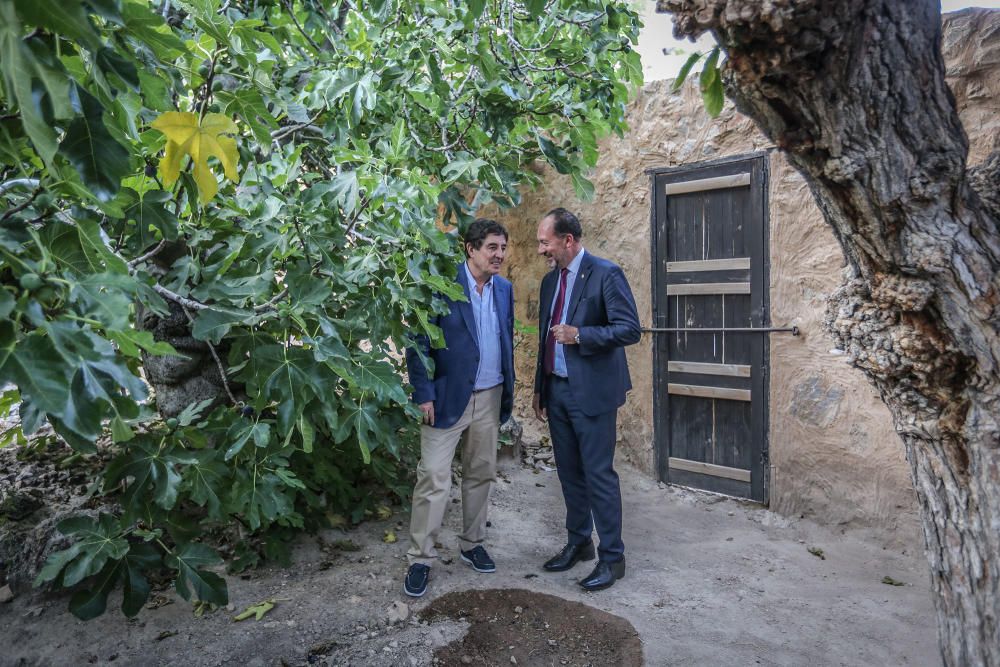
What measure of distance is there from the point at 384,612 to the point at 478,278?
160cm

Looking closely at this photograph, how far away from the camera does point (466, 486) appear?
3.52 metres

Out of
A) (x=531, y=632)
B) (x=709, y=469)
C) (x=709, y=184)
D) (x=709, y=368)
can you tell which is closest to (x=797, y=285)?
(x=709, y=368)

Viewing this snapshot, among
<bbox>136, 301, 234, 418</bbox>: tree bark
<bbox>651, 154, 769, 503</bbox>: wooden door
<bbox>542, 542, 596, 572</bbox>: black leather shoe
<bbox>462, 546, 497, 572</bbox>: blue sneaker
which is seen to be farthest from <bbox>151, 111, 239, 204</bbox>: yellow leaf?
<bbox>651, 154, 769, 503</bbox>: wooden door

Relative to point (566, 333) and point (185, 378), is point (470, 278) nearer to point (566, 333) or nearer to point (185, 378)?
point (566, 333)

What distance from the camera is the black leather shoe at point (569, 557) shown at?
352cm

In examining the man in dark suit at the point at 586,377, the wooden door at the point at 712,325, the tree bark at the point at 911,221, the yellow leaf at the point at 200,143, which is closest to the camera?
the yellow leaf at the point at 200,143

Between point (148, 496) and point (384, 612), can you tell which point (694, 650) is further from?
point (148, 496)

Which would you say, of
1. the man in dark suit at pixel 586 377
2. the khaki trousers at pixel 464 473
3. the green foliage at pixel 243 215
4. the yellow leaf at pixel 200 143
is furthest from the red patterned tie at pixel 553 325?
the yellow leaf at pixel 200 143

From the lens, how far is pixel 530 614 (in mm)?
3059

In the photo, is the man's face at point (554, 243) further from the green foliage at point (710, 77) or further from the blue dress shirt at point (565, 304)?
the green foliage at point (710, 77)

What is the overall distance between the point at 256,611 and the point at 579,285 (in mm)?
2108

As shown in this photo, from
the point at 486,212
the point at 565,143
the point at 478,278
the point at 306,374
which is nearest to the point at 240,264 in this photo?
the point at 306,374

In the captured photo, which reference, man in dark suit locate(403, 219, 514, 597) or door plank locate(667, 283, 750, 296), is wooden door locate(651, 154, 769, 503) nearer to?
door plank locate(667, 283, 750, 296)

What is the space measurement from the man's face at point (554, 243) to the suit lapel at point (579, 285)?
94mm
